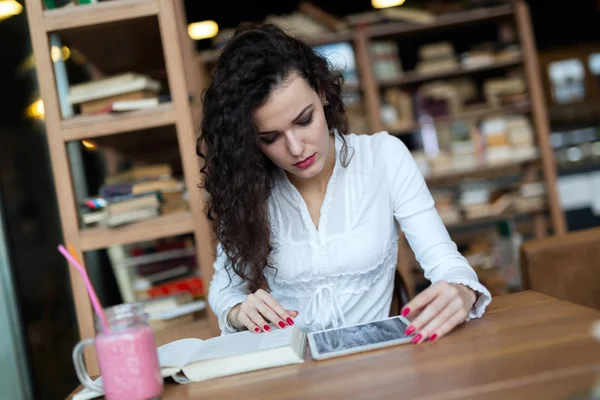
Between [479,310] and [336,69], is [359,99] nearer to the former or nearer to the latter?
[336,69]

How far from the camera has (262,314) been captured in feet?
4.18

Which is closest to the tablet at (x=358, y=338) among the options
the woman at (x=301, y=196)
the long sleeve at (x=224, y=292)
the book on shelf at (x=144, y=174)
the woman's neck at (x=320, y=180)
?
the woman at (x=301, y=196)

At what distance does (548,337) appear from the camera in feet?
3.03

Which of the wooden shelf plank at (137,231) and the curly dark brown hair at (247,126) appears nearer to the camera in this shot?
the curly dark brown hair at (247,126)

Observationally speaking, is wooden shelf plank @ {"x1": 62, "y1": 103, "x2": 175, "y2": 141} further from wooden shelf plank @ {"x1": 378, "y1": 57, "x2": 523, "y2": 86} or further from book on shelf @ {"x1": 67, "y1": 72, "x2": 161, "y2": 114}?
wooden shelf plank @ {"x1": 378, "y1": 57, "x2": 523, "y2": 86}

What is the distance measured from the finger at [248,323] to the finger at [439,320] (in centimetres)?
37

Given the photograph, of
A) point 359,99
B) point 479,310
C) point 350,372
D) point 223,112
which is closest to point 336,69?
point 223,112

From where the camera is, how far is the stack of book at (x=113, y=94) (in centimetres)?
195

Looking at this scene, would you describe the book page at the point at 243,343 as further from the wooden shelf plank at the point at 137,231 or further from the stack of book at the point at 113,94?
the stack of book at the point at 113,94

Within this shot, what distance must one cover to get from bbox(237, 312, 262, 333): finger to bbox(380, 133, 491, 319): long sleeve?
42cm

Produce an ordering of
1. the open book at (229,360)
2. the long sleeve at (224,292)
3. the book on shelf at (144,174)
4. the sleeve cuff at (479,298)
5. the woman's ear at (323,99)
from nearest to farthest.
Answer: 1. the open book at (229,360)
2. the sleeve cuff at (479,298)
3. the long sleeve at (224,292)
4. the woman's ear at (323,99)
5. the book on shelf at (144,174)

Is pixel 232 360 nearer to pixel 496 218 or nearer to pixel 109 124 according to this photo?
pixel 109 124

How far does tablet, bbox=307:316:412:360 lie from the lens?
1024mm

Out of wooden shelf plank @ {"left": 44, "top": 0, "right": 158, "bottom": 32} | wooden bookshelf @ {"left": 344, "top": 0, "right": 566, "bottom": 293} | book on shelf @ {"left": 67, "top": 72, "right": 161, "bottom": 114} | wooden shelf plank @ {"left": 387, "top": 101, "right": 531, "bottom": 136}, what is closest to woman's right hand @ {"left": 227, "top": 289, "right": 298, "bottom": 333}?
book on shelf @ {"left": 67, "top": 72, "right": 161, "bottom": 114}
